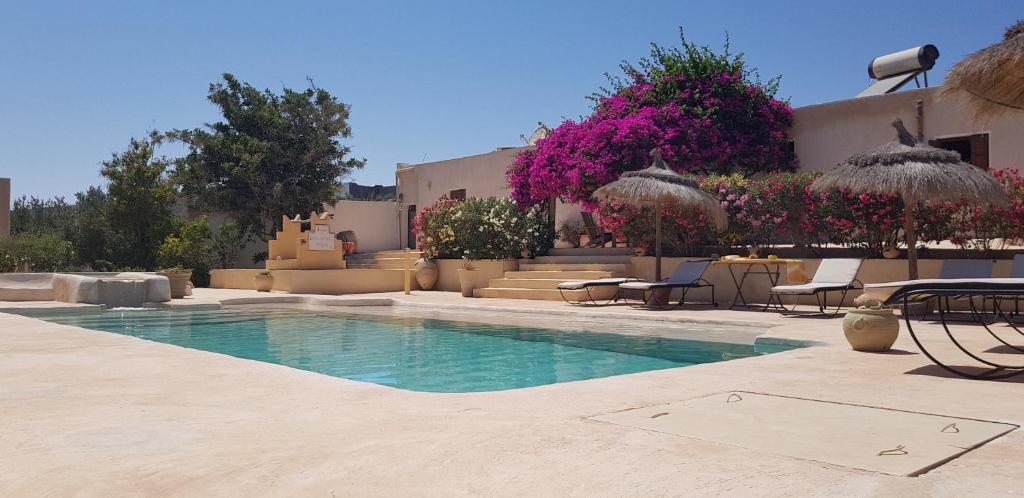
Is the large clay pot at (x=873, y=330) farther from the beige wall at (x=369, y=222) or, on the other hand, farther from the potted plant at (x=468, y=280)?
the beige wall at (x=369, y=222)

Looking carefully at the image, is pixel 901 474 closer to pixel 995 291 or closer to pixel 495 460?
pixel 495 460

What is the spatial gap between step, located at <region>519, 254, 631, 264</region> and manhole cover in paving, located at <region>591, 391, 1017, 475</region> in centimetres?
1196

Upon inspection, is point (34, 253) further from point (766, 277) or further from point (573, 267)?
point (766, 277)

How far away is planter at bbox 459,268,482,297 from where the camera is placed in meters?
17.4

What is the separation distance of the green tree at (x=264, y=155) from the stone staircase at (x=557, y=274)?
9.98 metres

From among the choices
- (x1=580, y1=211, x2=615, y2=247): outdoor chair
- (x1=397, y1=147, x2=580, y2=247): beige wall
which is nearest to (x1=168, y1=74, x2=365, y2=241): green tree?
(x1=397, y1=147, x2=580, y2=247): beige wall

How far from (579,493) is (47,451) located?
7.34 ft

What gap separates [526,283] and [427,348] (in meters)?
7.18

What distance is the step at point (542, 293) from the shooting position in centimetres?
1520

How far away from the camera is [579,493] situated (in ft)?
8.79

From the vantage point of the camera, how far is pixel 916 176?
10.3m

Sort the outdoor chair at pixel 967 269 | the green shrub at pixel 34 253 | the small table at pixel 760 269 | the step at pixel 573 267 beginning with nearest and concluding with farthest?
the outdoor chair at pixel 967 269, the small table at pixel 760 269, the step at pixel 573 267, the green shrub at pixel 34 253

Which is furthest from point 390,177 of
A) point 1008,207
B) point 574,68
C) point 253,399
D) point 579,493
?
point 579,493

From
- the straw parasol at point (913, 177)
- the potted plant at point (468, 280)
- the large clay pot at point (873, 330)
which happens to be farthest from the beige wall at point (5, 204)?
the large clay pot at point (873, 330)
